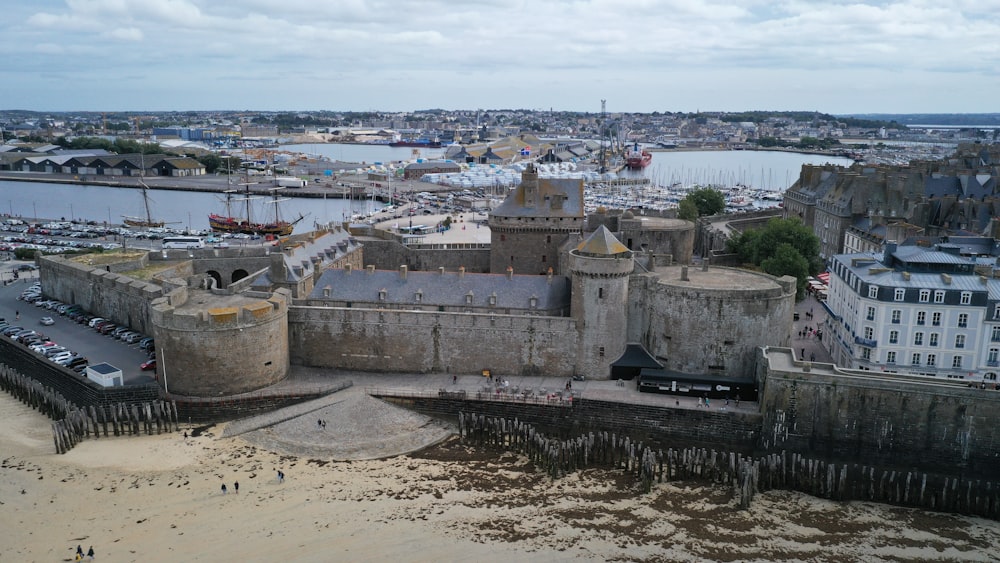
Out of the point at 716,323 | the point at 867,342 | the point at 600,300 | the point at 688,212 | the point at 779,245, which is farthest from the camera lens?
the point at 688,212

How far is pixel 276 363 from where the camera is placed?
3891cm

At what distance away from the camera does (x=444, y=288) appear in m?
42.1

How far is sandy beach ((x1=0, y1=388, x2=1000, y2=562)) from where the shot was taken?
26.6 meters

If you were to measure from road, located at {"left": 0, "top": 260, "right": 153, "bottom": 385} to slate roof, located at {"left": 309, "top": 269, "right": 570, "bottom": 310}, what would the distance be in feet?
34.0

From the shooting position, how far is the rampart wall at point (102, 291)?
152ft

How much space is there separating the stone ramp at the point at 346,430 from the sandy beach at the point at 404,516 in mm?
824

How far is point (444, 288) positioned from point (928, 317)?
24.7 m

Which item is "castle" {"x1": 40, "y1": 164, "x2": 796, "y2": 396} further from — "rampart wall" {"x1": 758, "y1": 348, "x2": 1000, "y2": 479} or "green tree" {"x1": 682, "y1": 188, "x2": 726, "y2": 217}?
"green tree" {"x1": 682, "y1": 188, "x2": 726, "y2": 217}

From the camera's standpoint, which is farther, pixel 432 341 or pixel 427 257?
pixel 427 257

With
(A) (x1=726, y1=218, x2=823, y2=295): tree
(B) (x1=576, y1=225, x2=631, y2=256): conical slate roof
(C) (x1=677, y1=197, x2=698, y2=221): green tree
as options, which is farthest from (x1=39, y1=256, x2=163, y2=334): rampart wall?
(C) (x1=677, y1=197, x2=698, y2=221): green tree

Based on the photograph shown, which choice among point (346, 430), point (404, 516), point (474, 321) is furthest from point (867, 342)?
point (346, 430)

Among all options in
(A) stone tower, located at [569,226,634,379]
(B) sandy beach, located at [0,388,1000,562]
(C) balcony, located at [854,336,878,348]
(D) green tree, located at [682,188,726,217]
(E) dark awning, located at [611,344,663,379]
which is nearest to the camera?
(B) sandy beach, located at [0,388,1000,562]

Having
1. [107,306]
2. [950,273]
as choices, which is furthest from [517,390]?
[107,306]

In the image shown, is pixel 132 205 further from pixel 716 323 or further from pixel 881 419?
pixel 881 419
